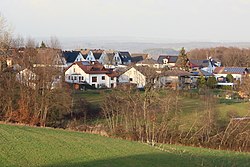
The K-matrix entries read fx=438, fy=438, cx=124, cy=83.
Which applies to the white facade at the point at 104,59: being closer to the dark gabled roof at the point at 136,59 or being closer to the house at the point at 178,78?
the dark gabled roof at the point at 136,59

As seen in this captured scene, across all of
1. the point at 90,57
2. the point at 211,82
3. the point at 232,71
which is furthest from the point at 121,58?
the point at 211,82

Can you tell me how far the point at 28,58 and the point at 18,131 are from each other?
21.2 meters

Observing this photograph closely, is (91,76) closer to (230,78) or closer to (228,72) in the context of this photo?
(230,78)

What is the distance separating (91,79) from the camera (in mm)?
55406

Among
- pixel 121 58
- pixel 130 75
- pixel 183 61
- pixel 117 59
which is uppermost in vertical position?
pixel 183 61

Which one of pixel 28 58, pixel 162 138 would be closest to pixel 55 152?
pixel 162 138

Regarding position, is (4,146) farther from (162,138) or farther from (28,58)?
(28,58)

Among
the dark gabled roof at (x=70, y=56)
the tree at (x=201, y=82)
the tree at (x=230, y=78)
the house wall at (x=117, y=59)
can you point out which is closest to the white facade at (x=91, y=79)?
the tree at (x=201, y=82)

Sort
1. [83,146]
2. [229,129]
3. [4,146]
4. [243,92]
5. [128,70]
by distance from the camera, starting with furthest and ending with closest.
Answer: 1. [128,70]
2. [243,92]
3. [229,129]
4. [83,146]
5. [4,146]

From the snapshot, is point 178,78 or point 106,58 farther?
point 106,58

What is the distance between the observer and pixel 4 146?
49.3ft

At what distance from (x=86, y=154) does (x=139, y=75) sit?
40975mm

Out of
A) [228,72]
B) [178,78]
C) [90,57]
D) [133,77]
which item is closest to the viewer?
[133,77]

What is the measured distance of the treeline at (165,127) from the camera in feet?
82.7
